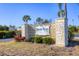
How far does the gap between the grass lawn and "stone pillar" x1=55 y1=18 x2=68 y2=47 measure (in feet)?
1.37

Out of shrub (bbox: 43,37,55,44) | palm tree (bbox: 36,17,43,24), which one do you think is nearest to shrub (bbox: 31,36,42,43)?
shrub (bbox: 43,37,55,44)

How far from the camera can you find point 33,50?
10.2m

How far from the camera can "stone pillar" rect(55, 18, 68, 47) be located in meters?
10.9

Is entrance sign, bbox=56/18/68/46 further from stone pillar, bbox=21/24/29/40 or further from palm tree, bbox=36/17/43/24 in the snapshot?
stone pillar, bbox=21/24/29/40

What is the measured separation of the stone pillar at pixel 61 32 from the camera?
35.6 ft

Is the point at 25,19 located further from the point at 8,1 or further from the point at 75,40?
the point at 75,40

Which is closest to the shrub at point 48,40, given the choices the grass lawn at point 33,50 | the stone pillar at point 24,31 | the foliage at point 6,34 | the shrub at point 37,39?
the shrub at point 37,39

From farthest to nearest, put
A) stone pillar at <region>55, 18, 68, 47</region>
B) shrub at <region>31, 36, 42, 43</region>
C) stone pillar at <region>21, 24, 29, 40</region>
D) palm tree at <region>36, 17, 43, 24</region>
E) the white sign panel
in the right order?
stone pillar at <region>21, 24, 29, 40</region>
the white sign panel
shrub at <region>31, 36, 42, 43</region>
stone pillar at <region>55, 18, 68, 47</region>
palm tree at <region>36, 17, 43, 24</region>

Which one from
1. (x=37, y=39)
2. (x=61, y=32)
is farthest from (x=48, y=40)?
(x=61, y=32)

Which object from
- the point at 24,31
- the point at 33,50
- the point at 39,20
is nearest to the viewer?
the point at 33,50

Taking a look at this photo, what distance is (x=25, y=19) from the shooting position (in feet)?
34.9

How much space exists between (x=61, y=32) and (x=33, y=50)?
142 centimetres

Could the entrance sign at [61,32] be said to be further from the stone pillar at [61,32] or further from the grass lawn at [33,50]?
the grass lawn at [33,50]

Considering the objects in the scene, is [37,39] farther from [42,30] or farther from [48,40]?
[42,30]
